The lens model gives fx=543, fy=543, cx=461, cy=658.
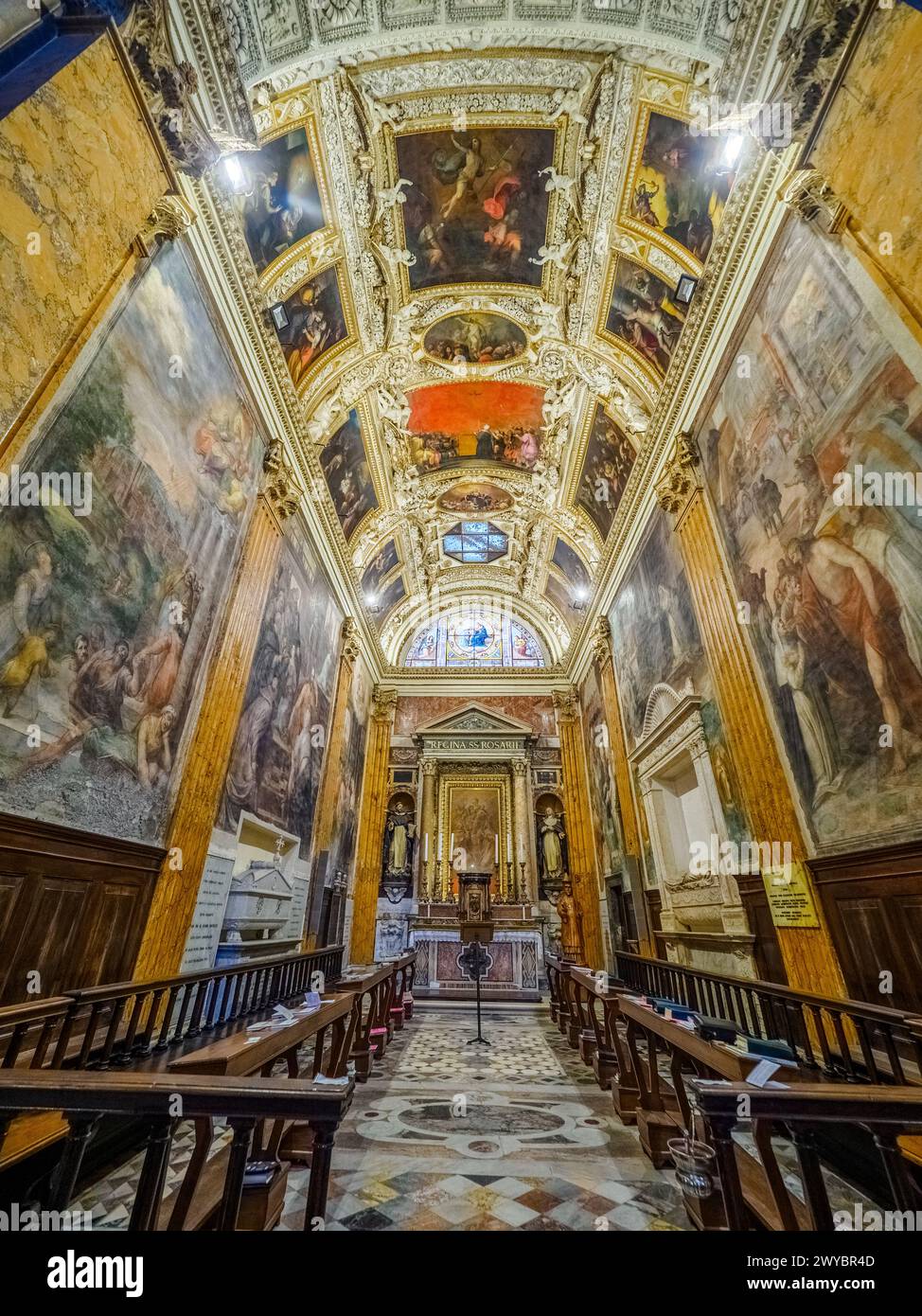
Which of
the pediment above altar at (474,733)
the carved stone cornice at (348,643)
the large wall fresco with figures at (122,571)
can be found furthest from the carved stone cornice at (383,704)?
the large wall fresco with figures at (122,571)

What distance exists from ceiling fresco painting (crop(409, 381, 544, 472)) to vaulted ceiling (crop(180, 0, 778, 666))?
52mm

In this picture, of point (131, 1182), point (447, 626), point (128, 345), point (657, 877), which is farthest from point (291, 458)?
point (447, 626)

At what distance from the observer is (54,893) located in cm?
461

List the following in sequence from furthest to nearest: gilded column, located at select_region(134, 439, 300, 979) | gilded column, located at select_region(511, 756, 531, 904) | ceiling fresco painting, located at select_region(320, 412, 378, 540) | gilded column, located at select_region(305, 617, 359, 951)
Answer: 1. gilded column, located at select_region(511, 756, 531, 904)
2. ceiling fresco painting, located at select_region(320, 412, 378, 540)
3. gilded column, located at select_region(305, 617, 359, 951)
4. gilded column, located at select_region(134, 439, 300, 979)

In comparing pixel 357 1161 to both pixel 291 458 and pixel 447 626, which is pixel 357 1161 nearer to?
pixel 291 458

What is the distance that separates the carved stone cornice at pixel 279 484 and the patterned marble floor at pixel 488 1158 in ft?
26.4

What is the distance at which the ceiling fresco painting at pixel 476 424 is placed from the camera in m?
12.9

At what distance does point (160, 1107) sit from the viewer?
1.95 metres

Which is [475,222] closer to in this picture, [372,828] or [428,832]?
[372,828]

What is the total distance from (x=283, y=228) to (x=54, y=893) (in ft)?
29.6

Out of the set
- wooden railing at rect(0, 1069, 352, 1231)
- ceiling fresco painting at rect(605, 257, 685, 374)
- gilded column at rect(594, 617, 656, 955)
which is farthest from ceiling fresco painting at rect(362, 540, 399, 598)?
wooden railing at rect(0, 1069, 352, 1231)

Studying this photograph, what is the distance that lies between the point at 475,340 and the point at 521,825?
13321 mm

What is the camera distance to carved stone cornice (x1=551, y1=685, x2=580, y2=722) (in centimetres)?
1841

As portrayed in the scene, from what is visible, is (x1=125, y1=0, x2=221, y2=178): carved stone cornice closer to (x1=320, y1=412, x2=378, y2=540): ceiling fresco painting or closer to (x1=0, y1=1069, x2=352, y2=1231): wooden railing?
(x1=320, y1=412, x2=378, y2=540): ceiling fresco painting
